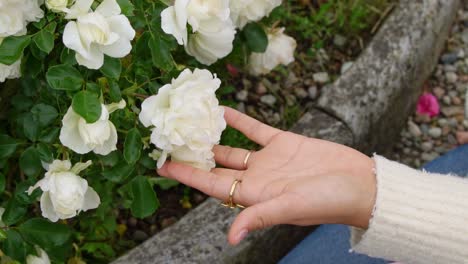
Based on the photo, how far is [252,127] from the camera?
163 centimetres

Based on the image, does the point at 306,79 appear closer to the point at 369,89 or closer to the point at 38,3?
the point at 369,89

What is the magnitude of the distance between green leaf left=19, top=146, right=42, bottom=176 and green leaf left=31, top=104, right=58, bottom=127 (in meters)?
0.07

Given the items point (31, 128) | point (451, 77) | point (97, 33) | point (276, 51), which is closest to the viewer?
point (97, 33)

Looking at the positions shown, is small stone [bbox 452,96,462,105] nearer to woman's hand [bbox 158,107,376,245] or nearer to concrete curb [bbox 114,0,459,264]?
concrete curb [bbox 114,0,459,264]

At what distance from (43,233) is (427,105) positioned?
1.86 meters

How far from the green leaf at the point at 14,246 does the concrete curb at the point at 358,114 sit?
17.1 inches

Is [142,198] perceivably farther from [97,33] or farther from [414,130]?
[414,130]

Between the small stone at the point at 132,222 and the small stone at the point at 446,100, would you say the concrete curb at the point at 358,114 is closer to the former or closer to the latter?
the small stone at the point at 446,100

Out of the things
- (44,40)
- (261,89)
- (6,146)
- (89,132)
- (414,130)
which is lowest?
(414,130)

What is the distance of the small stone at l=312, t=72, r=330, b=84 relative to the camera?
2.73 metres

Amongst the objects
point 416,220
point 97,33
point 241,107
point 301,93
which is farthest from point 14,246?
point 301,93

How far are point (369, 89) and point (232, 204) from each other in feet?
3.49

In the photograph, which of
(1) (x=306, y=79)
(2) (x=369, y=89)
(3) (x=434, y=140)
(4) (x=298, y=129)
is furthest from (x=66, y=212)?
(3) (x=434, y=140)

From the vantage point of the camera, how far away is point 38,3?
1257 mm
